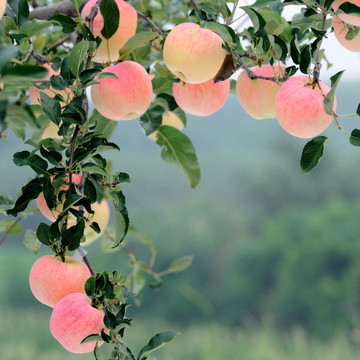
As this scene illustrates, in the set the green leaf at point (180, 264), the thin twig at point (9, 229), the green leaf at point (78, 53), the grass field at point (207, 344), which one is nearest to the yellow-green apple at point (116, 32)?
the green leaf at point (78, 53)

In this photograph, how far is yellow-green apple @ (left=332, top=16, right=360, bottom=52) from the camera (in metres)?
→ 0.70

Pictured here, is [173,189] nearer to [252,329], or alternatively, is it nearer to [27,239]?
[252,329]

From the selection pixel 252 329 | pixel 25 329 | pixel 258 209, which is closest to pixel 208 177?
pixel 258 209

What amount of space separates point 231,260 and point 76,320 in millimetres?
6461

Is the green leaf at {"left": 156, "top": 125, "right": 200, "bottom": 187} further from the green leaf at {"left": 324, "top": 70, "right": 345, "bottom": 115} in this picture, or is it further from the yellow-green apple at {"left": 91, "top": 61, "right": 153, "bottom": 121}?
the green leaf at {"left": 324, "top": 70, "right": 345, "bottom": 115}

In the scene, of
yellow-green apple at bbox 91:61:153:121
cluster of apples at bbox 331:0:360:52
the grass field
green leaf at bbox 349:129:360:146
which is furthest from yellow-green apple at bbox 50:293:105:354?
the grass field

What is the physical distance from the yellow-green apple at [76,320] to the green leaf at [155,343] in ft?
0.18

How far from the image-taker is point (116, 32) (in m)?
0.75

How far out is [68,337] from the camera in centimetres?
64

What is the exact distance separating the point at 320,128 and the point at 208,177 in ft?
18.5

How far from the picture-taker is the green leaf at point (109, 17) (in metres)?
0.67

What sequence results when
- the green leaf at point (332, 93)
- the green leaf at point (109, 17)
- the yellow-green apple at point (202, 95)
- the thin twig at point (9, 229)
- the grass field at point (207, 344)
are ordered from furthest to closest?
1. the grass field at point (207, 344)
2. the thin twig at point (9, 229)
3. the yellow-green apple at point (202, 95)
4. the green leaf at point (109, 17)
5. the green leaf at point (332, 93)

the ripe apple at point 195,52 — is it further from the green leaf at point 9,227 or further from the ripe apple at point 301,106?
the green leaf at point 9,227

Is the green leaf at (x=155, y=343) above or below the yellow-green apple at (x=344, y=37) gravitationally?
below
